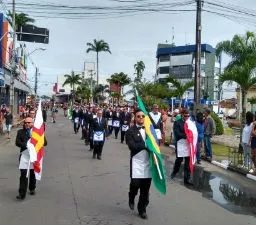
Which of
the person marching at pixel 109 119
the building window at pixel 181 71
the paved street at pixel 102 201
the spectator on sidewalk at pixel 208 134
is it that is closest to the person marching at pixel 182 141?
the paved street at pixel 102 201

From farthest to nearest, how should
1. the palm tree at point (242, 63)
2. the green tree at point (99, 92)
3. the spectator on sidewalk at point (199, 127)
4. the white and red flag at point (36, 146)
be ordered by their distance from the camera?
the green tree at point (99, 92) < the palm tree at point (242, 63) < the spectator on sidewalk at point (199, 127) < the white and red flag at point (36, 146)

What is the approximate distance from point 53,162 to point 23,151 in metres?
6.16

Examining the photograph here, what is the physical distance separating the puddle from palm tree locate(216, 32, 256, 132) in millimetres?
7361

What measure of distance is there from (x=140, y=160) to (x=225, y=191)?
3.89 metres

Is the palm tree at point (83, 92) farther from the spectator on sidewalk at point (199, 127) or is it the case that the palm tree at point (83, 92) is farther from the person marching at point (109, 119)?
the spectator on sidewalk at point (199, 127)

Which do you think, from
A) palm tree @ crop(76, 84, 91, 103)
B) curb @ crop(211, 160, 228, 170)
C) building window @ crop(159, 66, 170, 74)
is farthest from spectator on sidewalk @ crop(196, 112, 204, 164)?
building window @ crop(159, 66, 170, 74)

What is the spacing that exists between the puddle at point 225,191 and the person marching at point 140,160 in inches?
75.2

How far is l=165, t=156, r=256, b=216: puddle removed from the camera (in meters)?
10.0

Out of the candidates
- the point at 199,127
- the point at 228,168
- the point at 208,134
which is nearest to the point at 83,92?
the point at 208,134

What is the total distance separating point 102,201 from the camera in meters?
9.90

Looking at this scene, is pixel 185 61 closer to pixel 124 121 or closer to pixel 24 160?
pixel 124 121

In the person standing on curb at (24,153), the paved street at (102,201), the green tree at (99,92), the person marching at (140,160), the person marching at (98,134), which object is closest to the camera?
the paved street at (102,201)

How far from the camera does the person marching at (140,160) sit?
8.58 m

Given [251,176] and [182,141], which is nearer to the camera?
[182,141]
